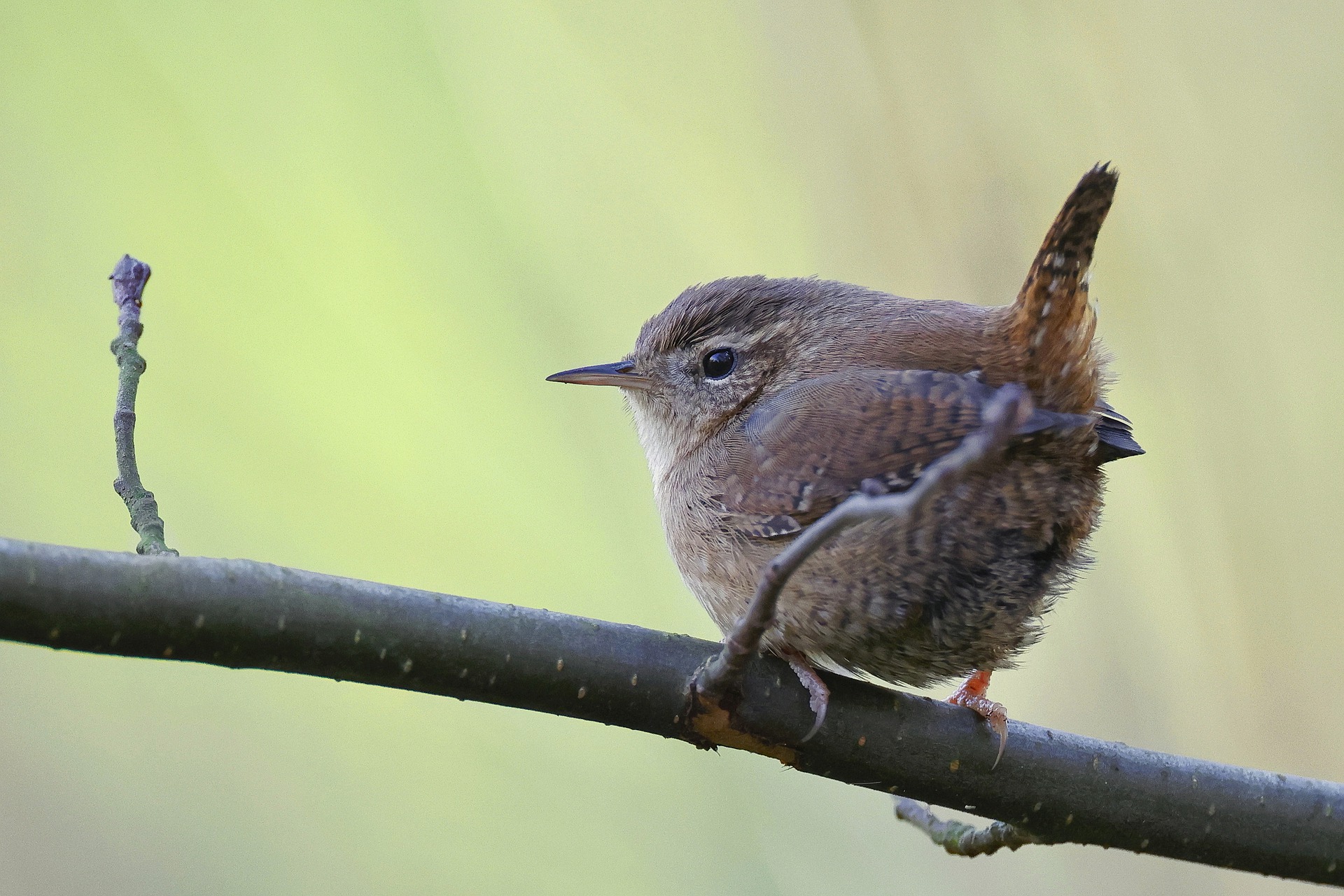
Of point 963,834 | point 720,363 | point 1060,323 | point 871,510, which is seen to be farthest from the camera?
point 720,363

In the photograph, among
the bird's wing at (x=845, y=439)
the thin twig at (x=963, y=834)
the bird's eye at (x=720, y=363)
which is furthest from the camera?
the bird's eye at (x=720, y=363)

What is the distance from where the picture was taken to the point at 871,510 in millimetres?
1120

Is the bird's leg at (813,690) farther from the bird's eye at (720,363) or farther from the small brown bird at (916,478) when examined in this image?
the bird's eye at (720,363)

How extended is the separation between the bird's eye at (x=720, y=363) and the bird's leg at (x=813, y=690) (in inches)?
35.0

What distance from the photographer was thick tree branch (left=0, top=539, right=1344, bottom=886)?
146 centimetres

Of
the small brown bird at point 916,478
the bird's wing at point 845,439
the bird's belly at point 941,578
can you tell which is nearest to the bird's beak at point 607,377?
the small brown bird at point 916,478

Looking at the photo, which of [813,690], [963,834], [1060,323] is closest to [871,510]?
[813,690]

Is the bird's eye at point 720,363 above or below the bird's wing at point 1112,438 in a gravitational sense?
above

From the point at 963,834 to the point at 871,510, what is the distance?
1404 mm

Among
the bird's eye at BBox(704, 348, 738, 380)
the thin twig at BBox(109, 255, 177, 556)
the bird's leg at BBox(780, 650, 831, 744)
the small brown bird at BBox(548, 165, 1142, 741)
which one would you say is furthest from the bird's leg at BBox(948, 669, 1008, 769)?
the thin twig at BBox(109, 255, 177, 556)

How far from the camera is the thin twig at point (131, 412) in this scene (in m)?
1.69

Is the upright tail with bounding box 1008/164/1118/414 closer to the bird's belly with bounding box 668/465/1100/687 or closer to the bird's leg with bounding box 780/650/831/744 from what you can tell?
the bird's belly with bounding box 668/465/1100/687

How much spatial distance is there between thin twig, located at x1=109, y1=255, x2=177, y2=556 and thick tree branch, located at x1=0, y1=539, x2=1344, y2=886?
14 centimetres

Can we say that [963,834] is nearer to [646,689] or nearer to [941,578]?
[941,578]
